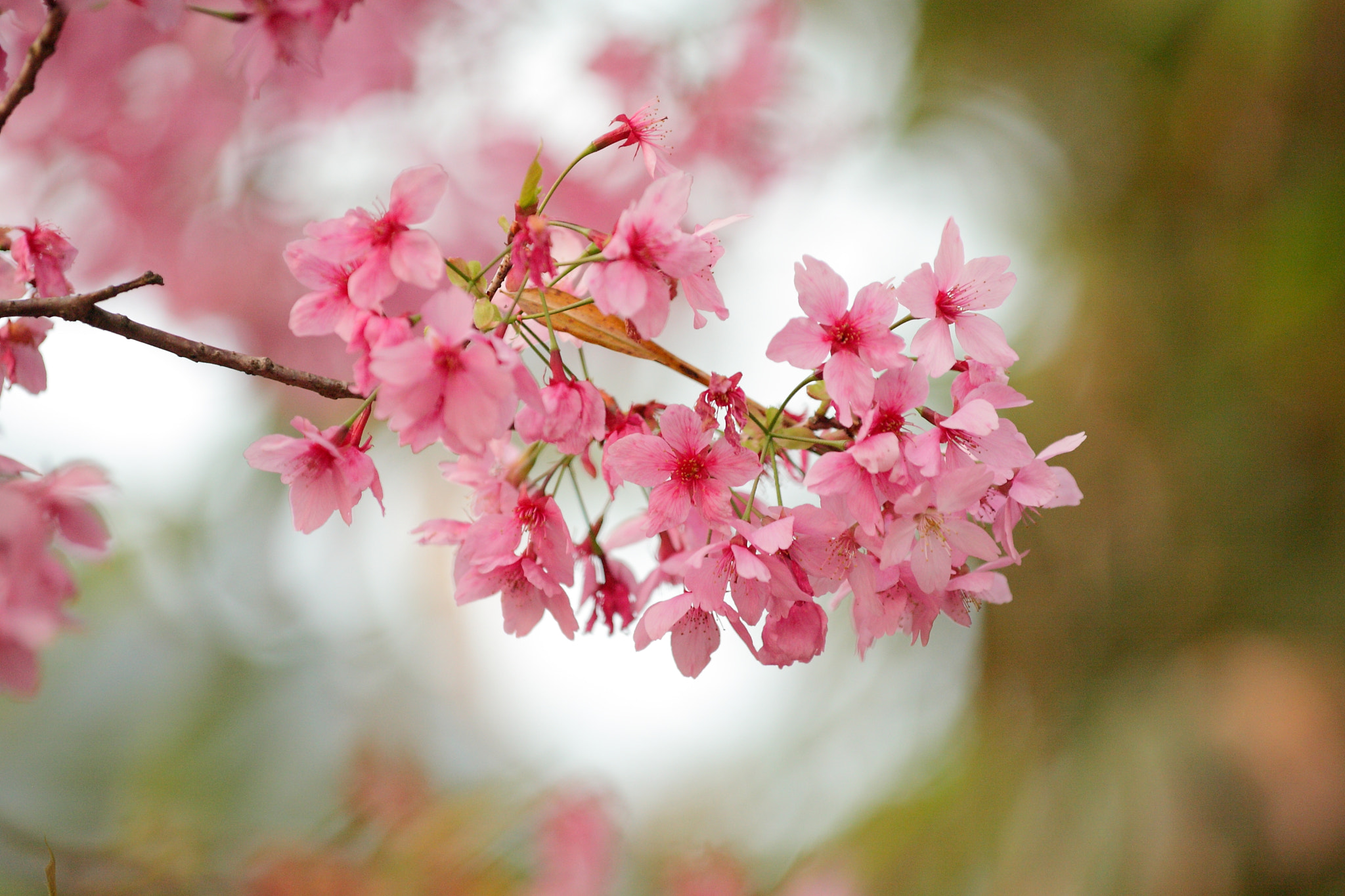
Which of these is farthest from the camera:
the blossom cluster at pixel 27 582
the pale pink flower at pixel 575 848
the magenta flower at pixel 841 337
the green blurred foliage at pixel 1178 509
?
the green blurred foliage at pixel 1178 509

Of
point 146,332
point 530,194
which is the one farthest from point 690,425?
point 146,332

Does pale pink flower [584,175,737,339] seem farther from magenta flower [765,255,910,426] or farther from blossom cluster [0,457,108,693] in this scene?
blossom cluster [0,457,108,693]

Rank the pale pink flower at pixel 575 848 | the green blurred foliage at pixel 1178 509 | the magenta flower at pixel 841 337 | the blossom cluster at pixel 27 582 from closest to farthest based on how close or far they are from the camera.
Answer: the blossom cluster at pixel 27 582, the magenta flower at pixel 841 337, the pale pink flower at pixel 575 848, the green blurred foliage at pixel 1178 509

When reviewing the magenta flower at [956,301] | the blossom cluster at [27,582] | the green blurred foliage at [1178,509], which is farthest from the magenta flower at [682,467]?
the green blurred foliage at [1178,509]

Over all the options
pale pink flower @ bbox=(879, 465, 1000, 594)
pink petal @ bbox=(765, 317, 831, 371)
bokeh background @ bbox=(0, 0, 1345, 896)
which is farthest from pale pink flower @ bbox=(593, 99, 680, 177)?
bokeh background @ bbox=(0, 0, 1345, 896)

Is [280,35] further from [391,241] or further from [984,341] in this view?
[984,341]

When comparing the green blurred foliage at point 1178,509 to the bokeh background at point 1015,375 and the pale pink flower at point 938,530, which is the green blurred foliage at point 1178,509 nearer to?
the bokeh background at point 1015,375

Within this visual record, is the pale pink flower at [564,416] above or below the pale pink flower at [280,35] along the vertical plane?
below
